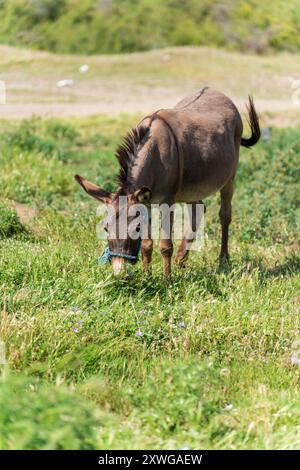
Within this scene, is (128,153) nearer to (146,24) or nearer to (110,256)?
(110,256)

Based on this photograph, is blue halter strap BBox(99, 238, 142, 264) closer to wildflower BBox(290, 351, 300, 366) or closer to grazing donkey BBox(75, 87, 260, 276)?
grazing donkey BBox(75, 87, 260, 276)

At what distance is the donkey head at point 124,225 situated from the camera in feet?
19.0

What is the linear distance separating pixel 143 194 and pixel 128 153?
1.88 feet

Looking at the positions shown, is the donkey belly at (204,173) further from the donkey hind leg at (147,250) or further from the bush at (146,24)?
the bush at (146,24)

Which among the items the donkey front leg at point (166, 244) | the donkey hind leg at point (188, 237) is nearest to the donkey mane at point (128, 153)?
the donkey front leg at point (166, 244)

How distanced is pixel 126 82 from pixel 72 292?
15708 mm

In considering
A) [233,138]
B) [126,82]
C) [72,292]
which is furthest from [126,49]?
[72,292]

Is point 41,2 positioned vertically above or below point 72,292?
above

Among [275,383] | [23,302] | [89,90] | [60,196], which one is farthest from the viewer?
[89,90]

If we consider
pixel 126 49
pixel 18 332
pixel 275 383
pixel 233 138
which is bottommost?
pixel 275 383

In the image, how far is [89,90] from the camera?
63.5ft

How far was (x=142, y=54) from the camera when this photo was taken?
77.4 ft

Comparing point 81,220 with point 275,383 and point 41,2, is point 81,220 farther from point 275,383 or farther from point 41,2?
point 41,2

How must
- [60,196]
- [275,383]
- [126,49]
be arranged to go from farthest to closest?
[126,49], [60,196], [275,383]
